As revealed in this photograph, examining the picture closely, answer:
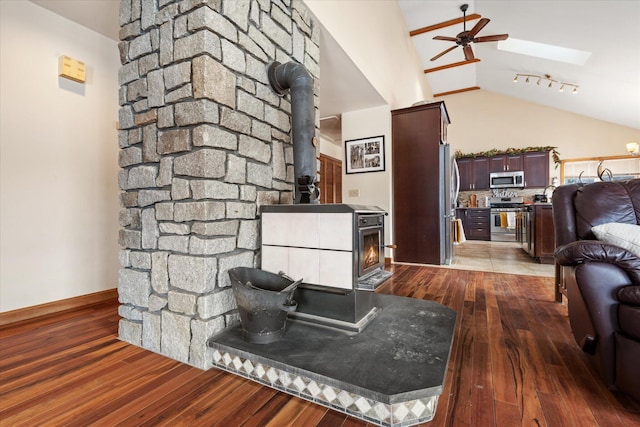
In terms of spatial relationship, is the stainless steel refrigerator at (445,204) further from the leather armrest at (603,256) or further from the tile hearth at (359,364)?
the leather armrest at (603,256)

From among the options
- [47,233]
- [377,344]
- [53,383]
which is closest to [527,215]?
[377,344]

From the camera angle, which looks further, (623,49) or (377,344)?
(623,49)

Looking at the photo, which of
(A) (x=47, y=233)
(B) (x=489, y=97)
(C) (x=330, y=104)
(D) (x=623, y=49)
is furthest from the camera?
(B) (x=489, y=97)

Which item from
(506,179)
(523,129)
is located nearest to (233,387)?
(506,179)

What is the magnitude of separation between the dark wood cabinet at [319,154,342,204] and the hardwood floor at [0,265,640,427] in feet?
13.9

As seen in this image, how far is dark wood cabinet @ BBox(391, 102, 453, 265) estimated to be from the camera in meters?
4.07

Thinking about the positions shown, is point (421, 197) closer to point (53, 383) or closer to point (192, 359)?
point (192, 359)

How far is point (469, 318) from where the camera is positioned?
2080mm

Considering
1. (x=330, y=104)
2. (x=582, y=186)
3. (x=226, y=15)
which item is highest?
(x=330, y=104)

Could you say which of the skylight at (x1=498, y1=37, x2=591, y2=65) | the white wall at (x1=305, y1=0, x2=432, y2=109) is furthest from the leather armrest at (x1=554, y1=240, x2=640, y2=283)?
→ the skylight at (x1=498, y1=37, x2=591, y2=65)

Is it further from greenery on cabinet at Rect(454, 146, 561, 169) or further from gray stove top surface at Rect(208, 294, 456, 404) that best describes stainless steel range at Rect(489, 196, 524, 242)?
gray stove top surface at Rect(208, 294, 456, 404)

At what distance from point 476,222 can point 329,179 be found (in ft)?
13.3

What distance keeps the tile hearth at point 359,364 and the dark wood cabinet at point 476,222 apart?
20.9ft

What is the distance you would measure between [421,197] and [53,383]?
4.09 m
